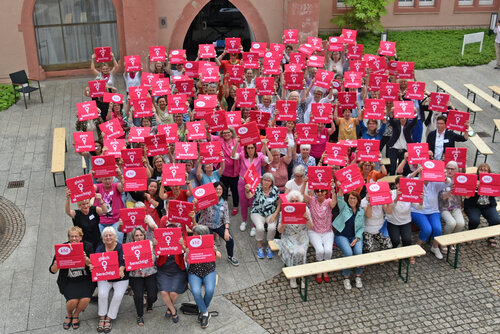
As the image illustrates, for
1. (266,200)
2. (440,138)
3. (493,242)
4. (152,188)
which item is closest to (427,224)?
(493,242)

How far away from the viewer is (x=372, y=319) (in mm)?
10477

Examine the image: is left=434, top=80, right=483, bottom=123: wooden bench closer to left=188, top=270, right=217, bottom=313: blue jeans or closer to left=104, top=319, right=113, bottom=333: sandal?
left=188, top=270, right=217, bottom=313: blue jeans

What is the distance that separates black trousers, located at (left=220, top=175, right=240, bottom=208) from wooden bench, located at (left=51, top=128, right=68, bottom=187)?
4059mm

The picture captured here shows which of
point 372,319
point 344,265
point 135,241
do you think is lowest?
point 372,319

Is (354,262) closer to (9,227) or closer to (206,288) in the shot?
(206,288)

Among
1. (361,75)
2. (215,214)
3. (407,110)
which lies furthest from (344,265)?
(361,75)

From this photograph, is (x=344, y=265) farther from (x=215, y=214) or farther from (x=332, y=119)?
(x=332, y=119)

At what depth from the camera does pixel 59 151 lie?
1525 cm

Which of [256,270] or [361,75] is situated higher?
[361,75]

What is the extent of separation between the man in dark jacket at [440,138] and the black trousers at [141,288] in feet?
24.3

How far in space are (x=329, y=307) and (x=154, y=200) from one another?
3.81 m

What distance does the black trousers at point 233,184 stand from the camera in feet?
43.5

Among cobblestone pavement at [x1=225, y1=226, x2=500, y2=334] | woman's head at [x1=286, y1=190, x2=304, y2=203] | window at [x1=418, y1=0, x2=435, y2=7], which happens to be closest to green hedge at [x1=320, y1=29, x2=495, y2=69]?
window at [x1=418, y1=0, x2=435, y2=7]

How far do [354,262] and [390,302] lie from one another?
3.13 ft
